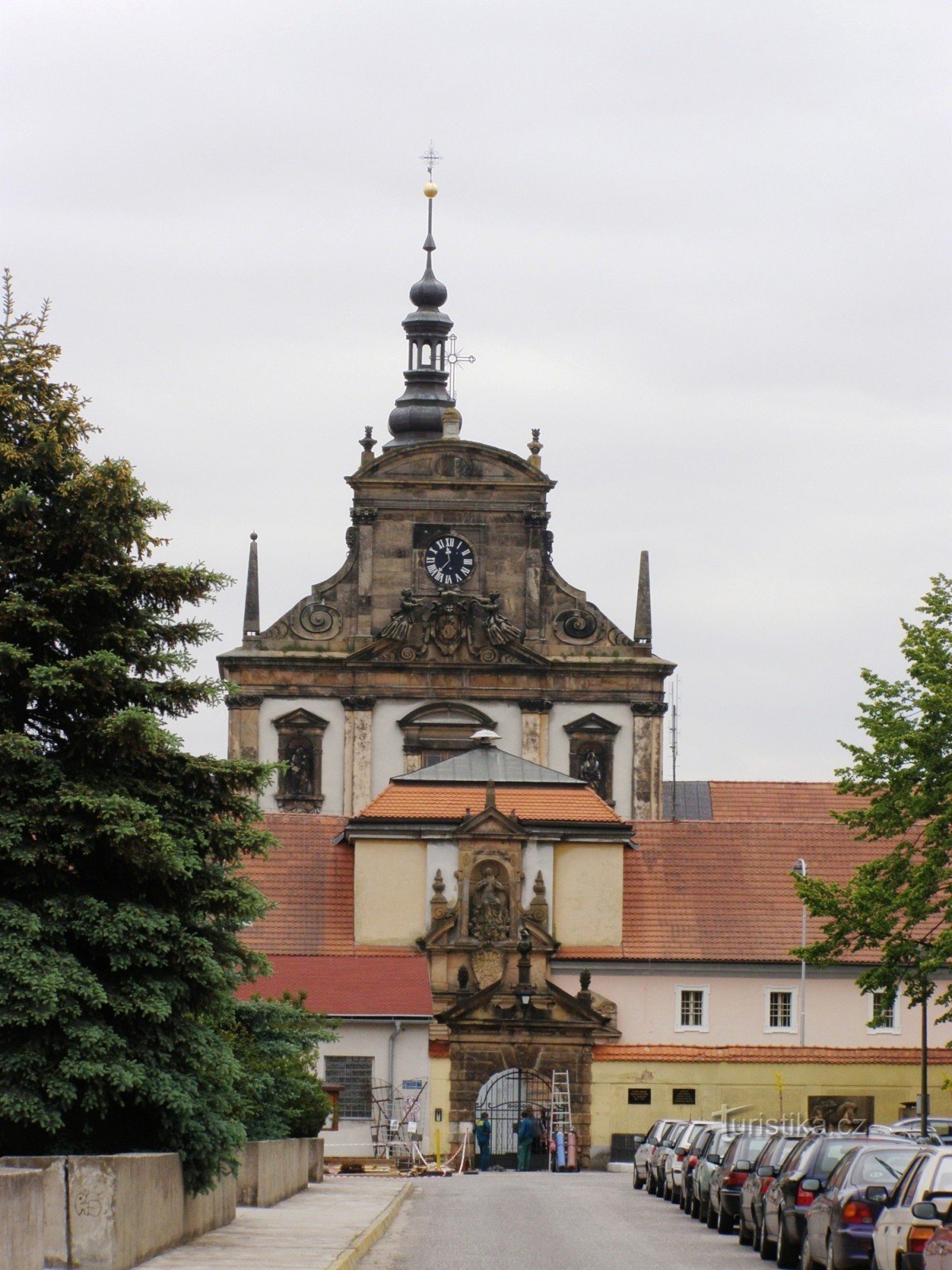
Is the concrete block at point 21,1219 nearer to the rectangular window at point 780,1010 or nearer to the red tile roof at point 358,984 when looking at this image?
the red tile roof at point 358,984

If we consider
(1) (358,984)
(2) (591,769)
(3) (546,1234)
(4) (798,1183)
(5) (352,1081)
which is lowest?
(3) (546,1234)

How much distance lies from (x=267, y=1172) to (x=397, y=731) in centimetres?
5291

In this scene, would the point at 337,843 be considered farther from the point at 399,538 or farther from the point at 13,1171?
the point at 13,1171

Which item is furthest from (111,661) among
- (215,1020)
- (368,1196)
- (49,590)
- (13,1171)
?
(368,1196)

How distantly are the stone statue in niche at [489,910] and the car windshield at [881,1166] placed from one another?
44.2 meters

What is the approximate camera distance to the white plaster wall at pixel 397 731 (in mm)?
85625

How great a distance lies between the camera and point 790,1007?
226 feet

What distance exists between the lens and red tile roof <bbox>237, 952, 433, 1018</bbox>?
6266cm

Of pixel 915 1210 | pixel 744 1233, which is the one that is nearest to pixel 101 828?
pixel 915 1210

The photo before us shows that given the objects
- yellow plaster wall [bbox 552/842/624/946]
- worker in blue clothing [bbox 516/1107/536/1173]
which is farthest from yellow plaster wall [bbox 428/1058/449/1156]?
yellow plaster wall [bbox 552/842/624/946]

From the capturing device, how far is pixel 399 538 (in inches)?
3484

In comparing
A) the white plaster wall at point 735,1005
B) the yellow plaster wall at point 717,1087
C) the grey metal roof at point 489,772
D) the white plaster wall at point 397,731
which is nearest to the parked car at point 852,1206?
the yellow plaster wall at point 717,1087

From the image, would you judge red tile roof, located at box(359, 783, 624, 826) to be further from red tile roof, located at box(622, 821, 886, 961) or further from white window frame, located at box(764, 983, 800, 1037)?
white window frame, located at box(764, 983, 800, 1037)

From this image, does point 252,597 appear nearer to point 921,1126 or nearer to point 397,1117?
point 397,1117
